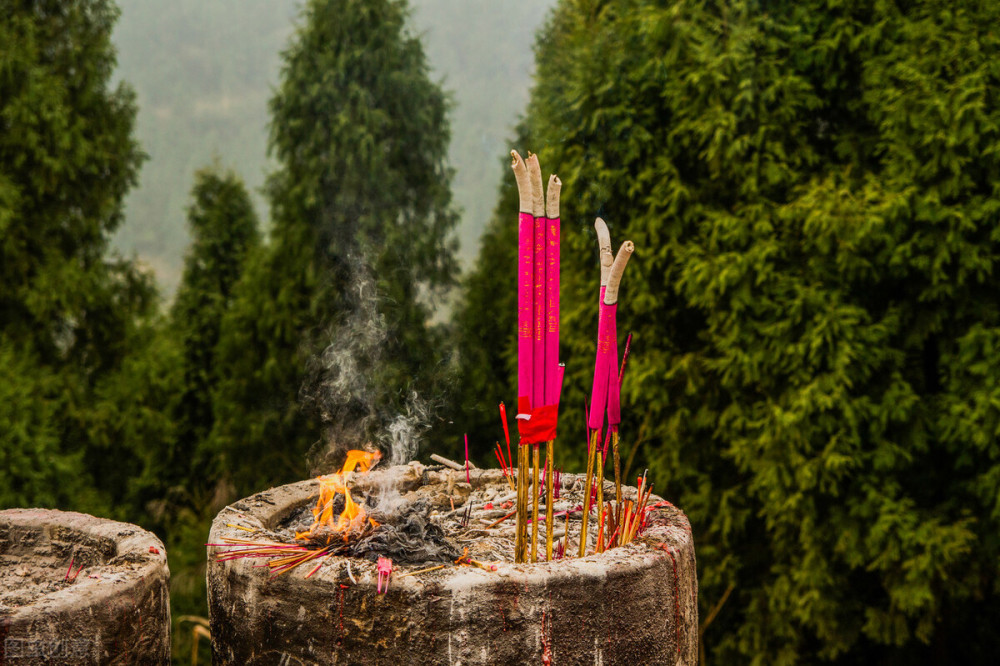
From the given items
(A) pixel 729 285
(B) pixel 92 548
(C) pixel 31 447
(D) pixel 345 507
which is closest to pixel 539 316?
(D) pixel 345 507

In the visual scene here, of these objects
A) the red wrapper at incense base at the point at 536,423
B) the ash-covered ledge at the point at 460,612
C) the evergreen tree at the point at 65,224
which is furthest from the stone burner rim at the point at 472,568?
the evergreen tree at the point at 65,224

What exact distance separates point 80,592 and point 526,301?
4.00 feet

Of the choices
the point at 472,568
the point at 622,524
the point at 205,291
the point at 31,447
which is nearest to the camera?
the point at 472,568

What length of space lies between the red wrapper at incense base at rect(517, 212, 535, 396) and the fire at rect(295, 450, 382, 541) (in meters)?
0.59

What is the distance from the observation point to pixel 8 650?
1.84m

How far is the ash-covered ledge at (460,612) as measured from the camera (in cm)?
186

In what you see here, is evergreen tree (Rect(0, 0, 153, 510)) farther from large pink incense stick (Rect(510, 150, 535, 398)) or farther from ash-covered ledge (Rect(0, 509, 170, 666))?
large pink incense stick (Rect(510, 150, 535, 398))

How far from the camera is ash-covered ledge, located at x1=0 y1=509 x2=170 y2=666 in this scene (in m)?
1.87

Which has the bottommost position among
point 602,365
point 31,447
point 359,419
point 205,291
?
point 31,447

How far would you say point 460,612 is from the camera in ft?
6.11

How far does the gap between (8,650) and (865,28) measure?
15.7ft

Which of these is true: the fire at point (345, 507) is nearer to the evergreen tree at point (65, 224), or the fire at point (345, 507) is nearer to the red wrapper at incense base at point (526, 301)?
the red wrapper at incense base at point (526, 301)

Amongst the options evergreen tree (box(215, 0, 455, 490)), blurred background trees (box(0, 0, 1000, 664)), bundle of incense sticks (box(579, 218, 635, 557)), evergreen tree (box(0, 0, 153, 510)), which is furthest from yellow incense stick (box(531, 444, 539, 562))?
evergreen tree (box(0, 0, 153, 510))

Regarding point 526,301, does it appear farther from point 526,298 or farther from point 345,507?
point 345,507
